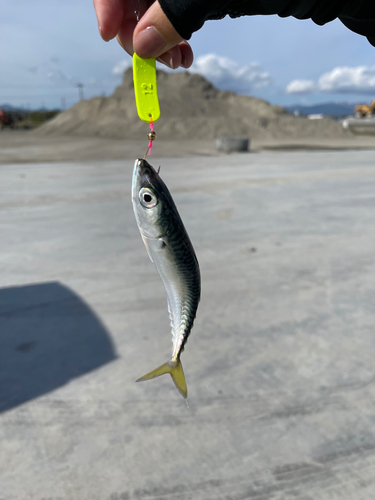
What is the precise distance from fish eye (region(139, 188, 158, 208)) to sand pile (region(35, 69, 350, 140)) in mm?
29252

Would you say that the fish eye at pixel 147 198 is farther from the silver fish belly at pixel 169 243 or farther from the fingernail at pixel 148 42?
the fingernail at pixel 148 42

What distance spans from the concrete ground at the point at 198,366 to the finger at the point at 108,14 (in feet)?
7.76

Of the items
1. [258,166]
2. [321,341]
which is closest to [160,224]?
[321,341]

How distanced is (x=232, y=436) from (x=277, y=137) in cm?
3194

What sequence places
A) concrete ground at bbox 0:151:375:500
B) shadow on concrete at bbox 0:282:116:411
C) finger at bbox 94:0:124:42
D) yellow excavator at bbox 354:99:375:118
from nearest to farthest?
finger at bbox 94:0:124:42
concrete ground at bbox 0:151:375:500
shadow on concrete at bbox 0:282:116:411
yellow excavator at bbox 354:99:375:118

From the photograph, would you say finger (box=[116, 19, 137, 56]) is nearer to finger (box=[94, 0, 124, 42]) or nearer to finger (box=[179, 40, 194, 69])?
finger (box=[94, 0, 124, 42])

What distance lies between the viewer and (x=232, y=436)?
8.59 feet

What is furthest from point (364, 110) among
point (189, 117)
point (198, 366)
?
point (198, 366)

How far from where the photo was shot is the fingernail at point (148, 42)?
5.22 feet

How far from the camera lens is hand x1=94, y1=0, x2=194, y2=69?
159 cm

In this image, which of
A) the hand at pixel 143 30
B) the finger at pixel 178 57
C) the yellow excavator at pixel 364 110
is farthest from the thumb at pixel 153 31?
the yellow excavator at pixel 364 110

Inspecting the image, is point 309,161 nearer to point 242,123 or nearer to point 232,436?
point 232,436

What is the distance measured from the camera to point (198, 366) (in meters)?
3.30

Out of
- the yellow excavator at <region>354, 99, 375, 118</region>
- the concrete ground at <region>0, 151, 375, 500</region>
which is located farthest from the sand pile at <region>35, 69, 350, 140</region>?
the concrete ground at <region>0, 151, 375, 500</region>
